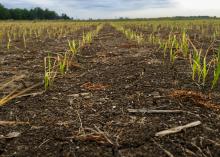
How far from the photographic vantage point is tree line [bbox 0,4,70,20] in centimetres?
6632

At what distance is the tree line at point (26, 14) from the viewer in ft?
218

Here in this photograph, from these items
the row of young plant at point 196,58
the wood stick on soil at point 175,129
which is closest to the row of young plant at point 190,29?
the row of young plant at point 196,58

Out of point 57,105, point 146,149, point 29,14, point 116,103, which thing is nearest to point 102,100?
point 116,103

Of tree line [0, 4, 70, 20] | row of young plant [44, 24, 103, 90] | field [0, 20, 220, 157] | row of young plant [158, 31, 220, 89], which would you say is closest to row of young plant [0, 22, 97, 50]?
row of young plant [44, 24, 103, 90]

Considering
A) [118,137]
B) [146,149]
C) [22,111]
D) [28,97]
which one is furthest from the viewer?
[28,97]

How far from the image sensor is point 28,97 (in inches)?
125

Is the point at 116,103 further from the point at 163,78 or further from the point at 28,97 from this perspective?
the point at 163,78

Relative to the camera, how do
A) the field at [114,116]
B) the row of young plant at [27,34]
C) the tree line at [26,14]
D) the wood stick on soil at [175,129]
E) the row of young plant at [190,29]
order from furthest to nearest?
the tree line at [26,14], the row of young plant at [190,29], the row of young plant at [27,34], the wood stick on soil at [175,129], the field at [114,116]

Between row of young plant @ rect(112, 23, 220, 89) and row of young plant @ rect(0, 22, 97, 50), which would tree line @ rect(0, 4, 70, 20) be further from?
row of young plant @ rect(112, 23, 220, 89)

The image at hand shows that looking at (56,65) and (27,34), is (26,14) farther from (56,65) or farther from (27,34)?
(56,65)

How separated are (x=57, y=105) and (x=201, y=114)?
3.56ft

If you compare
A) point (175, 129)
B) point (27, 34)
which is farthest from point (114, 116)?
point (27, 34)

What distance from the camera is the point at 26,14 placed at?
75062 millimetres

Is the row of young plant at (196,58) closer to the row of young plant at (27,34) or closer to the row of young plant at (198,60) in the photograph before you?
the row of young plant at (198,60)
